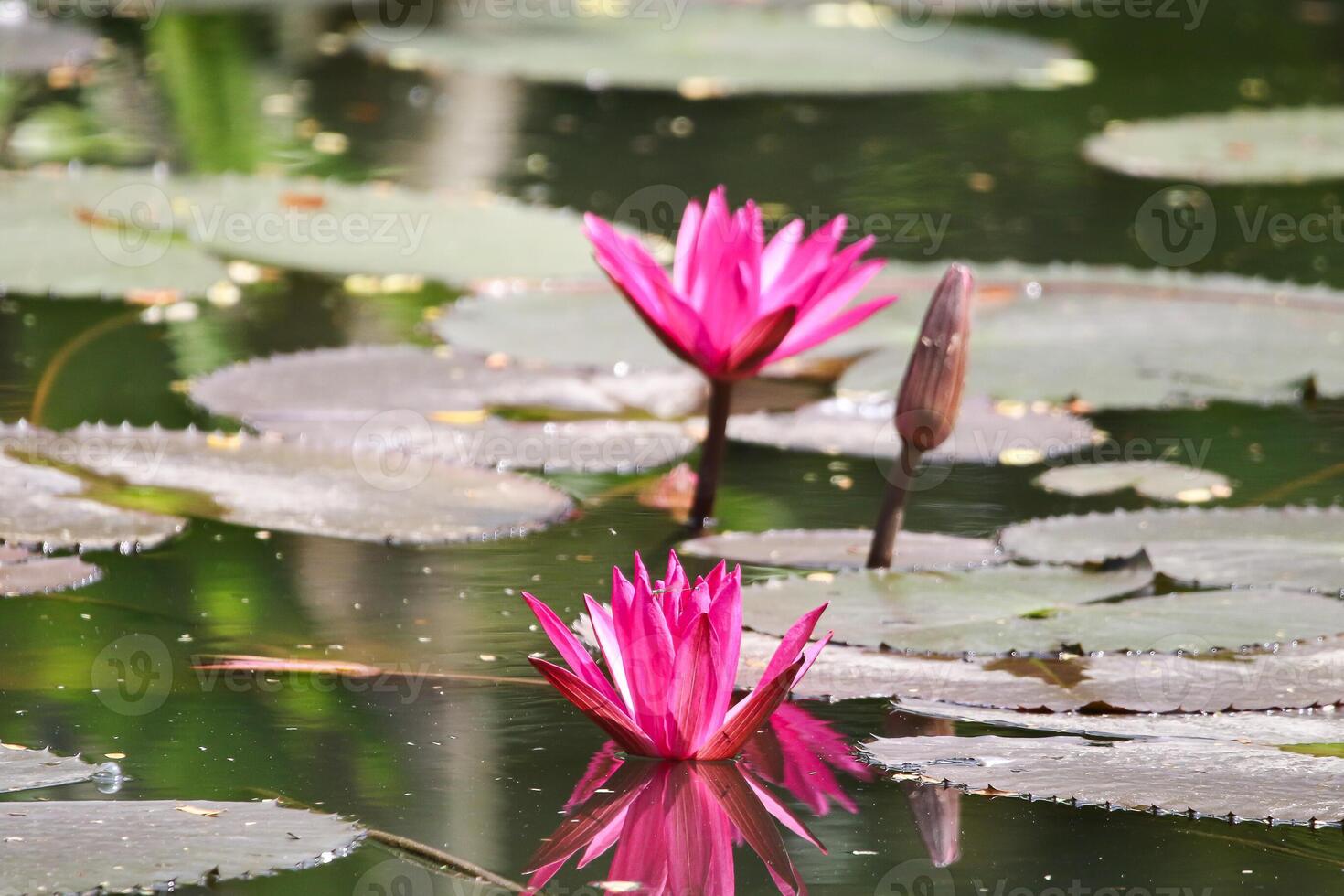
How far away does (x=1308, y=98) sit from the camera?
19.3 feet

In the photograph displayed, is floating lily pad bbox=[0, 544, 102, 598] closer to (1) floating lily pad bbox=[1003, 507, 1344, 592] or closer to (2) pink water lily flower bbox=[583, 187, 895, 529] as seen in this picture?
(2) pink water lily flower bbox=[583, 187, 895, 529]

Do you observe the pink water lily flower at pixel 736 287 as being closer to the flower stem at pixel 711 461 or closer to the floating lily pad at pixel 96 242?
the flower stem at pixel 711 461

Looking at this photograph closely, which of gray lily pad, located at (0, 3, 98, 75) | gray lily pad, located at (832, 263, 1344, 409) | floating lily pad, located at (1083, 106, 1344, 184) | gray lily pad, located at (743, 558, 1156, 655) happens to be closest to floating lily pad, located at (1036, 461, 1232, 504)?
gray lily pad, located at (832, 263, 1344, 409)

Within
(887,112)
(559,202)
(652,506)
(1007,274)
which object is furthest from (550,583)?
(887,112)

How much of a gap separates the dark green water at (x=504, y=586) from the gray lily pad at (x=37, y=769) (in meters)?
0.01

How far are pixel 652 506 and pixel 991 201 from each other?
211 centimetres

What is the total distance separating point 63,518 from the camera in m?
2.29

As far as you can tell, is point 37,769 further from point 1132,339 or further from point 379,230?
point 379,230

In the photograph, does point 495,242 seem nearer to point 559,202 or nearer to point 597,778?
point 559,202

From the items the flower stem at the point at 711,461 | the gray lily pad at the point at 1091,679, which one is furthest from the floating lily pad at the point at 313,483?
the gray lily pad at the point at 1091,679

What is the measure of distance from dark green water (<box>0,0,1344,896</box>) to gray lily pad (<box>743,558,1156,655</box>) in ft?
0.41

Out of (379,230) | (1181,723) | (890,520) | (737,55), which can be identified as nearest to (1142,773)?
(1181,723)

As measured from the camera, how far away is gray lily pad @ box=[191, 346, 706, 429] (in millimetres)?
2812

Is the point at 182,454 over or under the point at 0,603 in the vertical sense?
over
